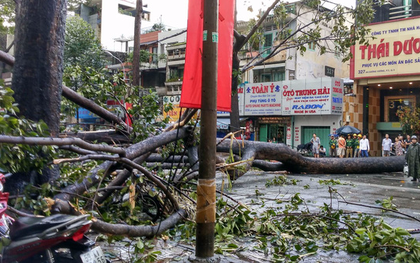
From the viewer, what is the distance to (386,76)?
961 inches

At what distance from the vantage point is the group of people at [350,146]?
22.5 metres

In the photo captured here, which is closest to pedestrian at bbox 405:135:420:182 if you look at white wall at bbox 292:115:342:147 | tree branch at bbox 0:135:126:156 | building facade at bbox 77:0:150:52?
tree branch at bbox 0:135:126:156

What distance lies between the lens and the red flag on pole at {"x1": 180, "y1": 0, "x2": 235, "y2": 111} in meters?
4.84

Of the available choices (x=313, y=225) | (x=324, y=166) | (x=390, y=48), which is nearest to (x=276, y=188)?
(x=324, y=166)

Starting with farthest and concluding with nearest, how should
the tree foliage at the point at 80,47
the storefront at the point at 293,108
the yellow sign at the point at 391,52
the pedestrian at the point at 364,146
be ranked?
the tree foliage at the point at 80,47, the storefront at the point at 293,108, the yellow sign at the point at 391,52, the pedestrian at the point at 364,146

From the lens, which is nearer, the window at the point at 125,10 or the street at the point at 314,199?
the street at the point at 314,199

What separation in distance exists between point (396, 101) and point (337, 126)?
4.31 meters

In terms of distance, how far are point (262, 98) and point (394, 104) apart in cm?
923

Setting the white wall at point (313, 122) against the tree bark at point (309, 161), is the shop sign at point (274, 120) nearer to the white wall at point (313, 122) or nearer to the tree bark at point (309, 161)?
the white wall at point (313, 122)

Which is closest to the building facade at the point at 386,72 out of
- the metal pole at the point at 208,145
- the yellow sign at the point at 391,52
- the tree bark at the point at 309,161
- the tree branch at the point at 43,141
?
the yellow sign at the point at 391,52

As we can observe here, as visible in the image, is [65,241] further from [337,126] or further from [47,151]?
[337,126]

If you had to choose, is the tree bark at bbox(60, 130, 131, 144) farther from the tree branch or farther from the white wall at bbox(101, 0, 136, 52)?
the white wall at bbox(101, 0, 136, 52)

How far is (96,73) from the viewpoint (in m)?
8.02

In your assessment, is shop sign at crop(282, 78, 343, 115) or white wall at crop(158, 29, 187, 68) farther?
white wall at crop(158, 29, 187, 68)
